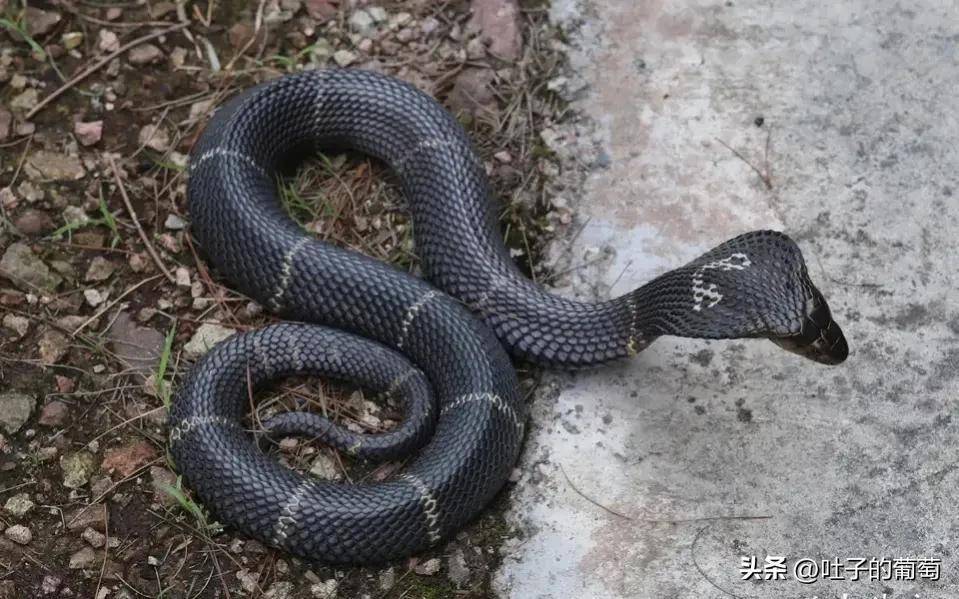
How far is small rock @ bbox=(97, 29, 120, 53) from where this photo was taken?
668cm

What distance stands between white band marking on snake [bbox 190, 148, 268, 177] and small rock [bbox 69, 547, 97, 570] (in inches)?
85.5

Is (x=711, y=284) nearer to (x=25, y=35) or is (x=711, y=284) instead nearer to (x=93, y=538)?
(x=93, y=538)

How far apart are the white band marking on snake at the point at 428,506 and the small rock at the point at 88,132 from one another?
293cm

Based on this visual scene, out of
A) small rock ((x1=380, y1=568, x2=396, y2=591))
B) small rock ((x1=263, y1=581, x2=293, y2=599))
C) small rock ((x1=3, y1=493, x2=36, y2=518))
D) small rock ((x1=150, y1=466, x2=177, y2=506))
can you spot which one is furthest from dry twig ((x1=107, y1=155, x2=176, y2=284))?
small rock ((x1=380, y1=568, x2=396, y2=591))

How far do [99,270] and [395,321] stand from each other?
1686 mm

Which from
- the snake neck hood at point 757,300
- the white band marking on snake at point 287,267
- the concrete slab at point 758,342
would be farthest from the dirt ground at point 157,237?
the snake neck hood at point 757,300

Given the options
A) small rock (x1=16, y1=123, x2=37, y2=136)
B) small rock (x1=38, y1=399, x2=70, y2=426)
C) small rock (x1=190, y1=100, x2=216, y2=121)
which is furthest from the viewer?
small rock (x1=190, y1=100, x2=216, y2=121)

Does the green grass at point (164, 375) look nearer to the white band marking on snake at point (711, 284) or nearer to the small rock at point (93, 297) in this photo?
the small rock at point (93, 297)

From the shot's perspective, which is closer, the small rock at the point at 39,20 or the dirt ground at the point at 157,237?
the dirt ground at the point at 157,237

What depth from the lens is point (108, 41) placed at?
22.0 ft

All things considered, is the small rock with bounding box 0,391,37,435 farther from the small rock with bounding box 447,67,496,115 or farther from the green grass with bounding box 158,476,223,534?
the small rock with bounding box 447,67,496,115

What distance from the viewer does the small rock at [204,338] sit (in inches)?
225

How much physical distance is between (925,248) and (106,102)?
4794mm

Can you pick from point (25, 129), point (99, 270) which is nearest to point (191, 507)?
point (99, 270)
